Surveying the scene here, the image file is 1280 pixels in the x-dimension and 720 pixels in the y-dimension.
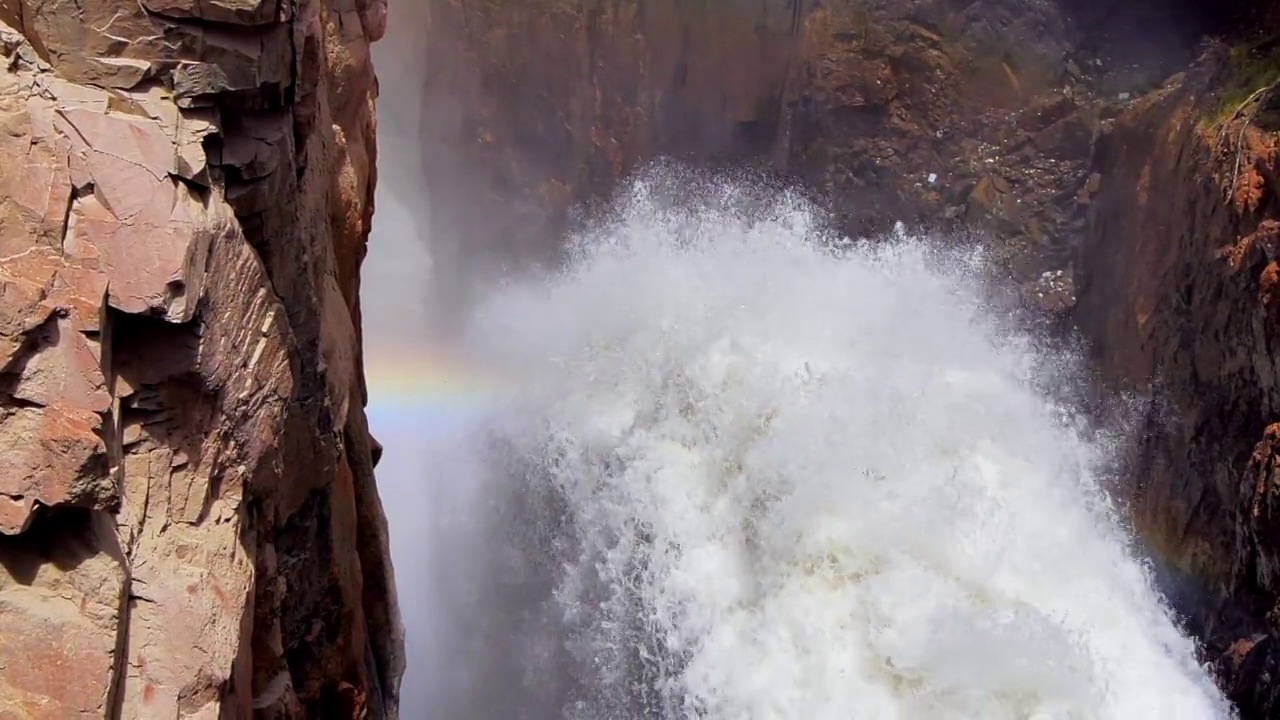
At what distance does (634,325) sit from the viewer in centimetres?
1147

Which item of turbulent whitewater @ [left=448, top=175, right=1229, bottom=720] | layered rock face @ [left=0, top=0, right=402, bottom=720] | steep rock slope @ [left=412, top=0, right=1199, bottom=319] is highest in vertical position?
steep rock slope @ [left=412, top=0, right=1199, bottom=319]

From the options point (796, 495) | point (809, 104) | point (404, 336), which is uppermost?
point (809, 104)

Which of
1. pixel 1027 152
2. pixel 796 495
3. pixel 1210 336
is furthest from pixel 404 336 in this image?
pixel 1210 336

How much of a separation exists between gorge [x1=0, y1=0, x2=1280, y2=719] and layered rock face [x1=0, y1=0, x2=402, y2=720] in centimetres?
1

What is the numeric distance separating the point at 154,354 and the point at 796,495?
7137 mm

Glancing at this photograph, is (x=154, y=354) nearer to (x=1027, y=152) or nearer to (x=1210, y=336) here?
(x=1210, y=336)

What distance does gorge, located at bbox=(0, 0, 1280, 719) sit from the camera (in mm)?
2936

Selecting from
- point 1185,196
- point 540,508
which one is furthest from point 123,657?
point 1185,196

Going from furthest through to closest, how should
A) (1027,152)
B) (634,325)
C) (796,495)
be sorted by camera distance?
(634,325)
(1027,152)
(796,495)

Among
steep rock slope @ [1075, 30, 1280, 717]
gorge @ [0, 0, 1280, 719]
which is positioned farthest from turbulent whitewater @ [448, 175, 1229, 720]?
steep rock slope @ [1075, 30, 1280, 717]

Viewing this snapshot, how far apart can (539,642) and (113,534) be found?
5.92 m

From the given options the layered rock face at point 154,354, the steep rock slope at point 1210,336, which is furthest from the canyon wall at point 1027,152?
the layered rock face at point 154,354

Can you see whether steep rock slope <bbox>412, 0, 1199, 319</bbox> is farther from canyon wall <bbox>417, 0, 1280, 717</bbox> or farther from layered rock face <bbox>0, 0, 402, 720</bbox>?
layered rock face <bbox>0, 0, 402, 720</bbox>

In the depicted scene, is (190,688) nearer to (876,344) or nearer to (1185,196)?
(1185,196)
